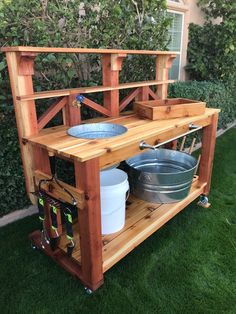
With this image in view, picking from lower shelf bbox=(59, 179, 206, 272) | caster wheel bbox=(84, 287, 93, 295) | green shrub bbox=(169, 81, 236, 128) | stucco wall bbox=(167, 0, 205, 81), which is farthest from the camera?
stucco wall bbox=(167, 0, 205, 81)

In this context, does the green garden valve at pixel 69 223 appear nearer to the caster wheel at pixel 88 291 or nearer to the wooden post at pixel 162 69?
the caster wheel at pixel 88 291

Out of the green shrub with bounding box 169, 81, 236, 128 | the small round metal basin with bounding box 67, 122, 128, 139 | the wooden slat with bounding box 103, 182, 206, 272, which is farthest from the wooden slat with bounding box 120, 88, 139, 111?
the green shrub with bounding box 169, 81, 236, 128

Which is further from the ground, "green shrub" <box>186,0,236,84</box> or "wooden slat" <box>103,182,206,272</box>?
"green shrub" <box>186,0,236,84</box>

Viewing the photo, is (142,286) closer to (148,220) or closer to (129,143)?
(148,220)

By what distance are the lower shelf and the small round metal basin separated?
0.78 m

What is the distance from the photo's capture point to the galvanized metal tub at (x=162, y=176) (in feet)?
7.80

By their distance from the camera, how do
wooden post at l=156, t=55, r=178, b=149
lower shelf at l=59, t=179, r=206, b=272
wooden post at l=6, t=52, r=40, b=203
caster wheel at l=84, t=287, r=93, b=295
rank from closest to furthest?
wooden post at l=6, t=52, r=40, b=203
caster wheel at l=84, t=287, r=93, b=295
lower shelf at l=59, t=179, r=206, b=272
wooden post at l=156, t=55, r=178, b=149

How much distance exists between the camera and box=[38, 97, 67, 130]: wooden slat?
1.91 metres

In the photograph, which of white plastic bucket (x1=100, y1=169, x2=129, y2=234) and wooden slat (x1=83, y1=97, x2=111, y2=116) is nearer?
white plastic bucket (x1=100, y1=169, x2=129, y2=234)

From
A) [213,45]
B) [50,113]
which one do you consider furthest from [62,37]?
[213,45]

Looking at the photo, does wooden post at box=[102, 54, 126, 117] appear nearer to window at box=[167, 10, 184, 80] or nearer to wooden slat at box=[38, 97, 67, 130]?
wooden slat at box=[38, 97, 67, 130]

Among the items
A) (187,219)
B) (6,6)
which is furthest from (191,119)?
(6,6)

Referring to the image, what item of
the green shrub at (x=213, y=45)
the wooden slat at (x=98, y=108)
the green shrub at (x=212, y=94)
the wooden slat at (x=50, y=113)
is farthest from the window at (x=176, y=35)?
the wooden slat at (x=50, y=113)

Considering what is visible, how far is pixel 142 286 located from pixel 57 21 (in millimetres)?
2325
